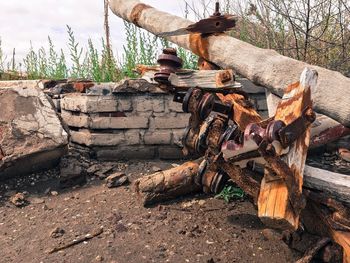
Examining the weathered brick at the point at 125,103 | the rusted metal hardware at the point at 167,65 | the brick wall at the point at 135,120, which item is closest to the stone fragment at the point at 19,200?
the brick wall at the point at 135,120

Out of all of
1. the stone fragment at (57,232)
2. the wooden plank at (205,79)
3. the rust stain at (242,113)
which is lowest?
the stone fragment at (57,232)

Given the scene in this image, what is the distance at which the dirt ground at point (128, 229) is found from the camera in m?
2.40

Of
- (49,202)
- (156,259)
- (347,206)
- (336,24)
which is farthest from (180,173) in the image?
(336,24)

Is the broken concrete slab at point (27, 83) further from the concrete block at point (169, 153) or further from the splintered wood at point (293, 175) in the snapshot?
the splintered wood at point (293, 175)

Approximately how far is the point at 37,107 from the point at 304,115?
2560mm

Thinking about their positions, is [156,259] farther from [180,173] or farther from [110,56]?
[110,56]

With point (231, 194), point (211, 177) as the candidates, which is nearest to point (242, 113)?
point (211, 177)

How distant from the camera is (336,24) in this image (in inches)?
210

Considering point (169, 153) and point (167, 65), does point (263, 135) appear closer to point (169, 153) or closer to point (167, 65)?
point (167, 65)

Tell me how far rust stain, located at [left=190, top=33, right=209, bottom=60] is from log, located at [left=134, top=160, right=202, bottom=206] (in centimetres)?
78

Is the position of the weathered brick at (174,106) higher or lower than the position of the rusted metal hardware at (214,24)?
lower

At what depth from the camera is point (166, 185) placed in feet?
9.72

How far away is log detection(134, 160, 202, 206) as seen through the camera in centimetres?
295

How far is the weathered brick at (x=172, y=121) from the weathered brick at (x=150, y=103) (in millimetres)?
86
